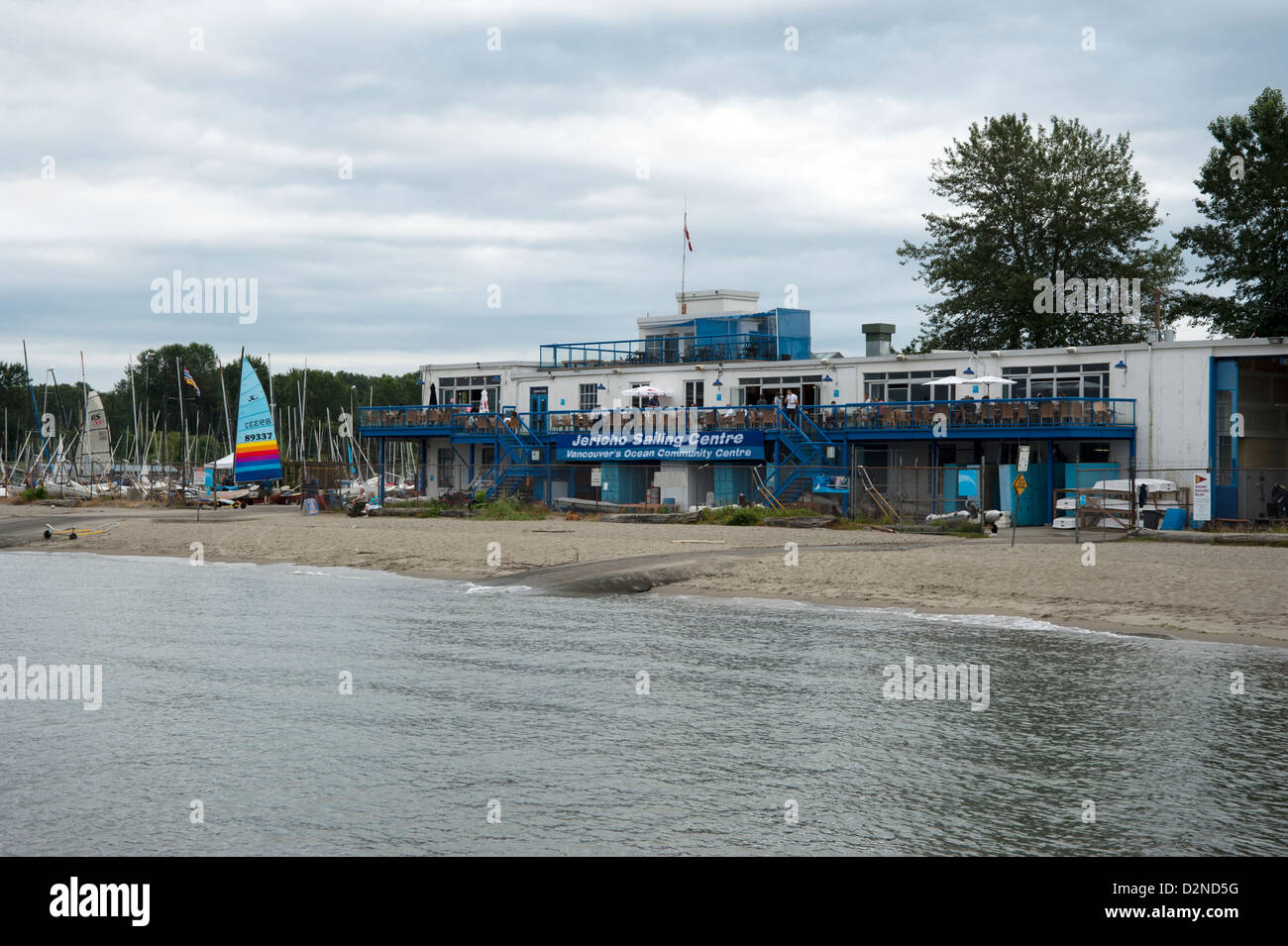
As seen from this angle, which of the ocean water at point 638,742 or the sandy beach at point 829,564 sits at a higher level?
the sandy beach at point 829,564

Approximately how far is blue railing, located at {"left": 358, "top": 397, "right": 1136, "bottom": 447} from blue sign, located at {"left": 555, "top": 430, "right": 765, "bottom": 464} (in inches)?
21.9

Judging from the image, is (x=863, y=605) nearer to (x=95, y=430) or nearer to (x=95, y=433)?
(x=95, y=433)

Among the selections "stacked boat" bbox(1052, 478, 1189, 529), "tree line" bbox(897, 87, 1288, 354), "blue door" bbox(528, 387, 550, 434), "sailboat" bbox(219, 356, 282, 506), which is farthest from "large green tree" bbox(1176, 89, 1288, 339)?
"sailboat" bbox(219, 356, 282, 506)

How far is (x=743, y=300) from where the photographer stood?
64.1 meters

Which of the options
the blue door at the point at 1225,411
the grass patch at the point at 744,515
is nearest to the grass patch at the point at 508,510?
the grass patch at the point at 744,515

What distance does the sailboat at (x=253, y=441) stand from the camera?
64.6 metres

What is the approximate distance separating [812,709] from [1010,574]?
558 inches

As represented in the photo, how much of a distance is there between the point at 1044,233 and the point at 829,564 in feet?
122

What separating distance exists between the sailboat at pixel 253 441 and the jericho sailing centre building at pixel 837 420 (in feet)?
19.2

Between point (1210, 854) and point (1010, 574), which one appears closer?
point (1210, 854)

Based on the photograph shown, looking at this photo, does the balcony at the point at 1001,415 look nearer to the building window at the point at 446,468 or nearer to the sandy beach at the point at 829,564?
the sandy beach at the point at 829,564

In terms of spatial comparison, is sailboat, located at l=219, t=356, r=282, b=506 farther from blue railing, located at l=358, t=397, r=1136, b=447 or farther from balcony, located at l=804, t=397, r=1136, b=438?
balcony, located at l=804, t=397, r=1136, b=438
